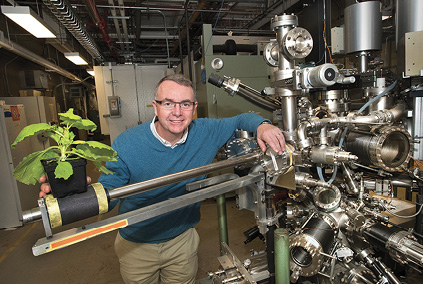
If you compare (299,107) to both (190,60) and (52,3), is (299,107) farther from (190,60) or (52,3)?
(52,3)

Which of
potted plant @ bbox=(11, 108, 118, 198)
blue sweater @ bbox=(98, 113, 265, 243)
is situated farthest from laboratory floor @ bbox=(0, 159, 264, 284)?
potted plant @ bbox=(11, 108, 118, 198)

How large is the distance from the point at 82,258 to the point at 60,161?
2146mm

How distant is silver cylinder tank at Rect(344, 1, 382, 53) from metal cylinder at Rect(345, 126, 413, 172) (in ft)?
2.18

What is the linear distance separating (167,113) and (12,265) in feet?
7.54

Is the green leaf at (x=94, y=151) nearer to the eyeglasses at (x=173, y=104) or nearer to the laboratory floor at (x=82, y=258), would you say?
the eyeglasses at (x=173, y=104)

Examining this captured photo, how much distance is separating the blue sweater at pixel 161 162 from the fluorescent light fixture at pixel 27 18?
192 cm

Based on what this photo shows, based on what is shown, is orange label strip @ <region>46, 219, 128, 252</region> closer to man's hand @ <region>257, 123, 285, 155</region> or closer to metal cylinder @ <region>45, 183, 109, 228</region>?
metal cylinder @ <region>45, 183, 109, 228</region>

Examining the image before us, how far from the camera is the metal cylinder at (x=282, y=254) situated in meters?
0.84

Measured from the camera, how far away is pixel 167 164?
124cm

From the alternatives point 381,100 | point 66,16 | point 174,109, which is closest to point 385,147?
point 381,100

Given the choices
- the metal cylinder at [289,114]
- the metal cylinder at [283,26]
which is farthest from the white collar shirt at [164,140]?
the metal cylinder at [283,26]

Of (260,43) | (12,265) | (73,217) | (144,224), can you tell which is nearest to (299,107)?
(144,224)

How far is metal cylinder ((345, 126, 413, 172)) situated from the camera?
1222 millimetres

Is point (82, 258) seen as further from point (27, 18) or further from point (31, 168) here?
point (27, 18)
